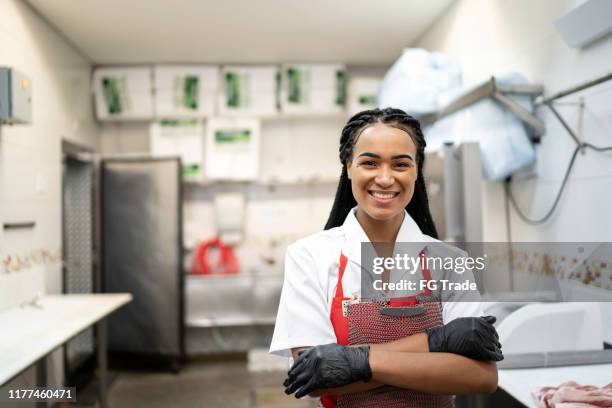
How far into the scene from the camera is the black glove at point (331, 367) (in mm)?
994

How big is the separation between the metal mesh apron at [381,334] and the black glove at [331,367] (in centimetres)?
7

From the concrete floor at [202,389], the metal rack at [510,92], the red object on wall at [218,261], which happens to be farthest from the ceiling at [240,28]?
the concrete floor at [202,389]

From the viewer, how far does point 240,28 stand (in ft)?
13.3

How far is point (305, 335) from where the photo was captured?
3.56 feet

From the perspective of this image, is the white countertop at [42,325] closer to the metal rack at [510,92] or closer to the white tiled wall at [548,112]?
the white tiled wall at [548,112]

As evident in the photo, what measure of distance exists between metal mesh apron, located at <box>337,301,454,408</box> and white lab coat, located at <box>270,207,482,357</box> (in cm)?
6

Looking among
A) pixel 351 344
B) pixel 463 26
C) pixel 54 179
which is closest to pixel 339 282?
pixel 351 344

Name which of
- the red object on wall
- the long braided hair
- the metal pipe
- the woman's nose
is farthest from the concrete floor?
the woman's nose

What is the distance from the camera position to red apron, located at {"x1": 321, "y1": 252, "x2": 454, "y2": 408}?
1.08 metres

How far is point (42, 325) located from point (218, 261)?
244 centimetres

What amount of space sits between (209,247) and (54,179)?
1676mm

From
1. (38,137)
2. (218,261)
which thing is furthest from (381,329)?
(218,261)

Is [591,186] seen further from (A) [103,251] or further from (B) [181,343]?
(A) [103,251]

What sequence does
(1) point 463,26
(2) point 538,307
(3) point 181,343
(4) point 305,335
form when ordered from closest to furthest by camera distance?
(4) point 305,335
(2) point 538,307
(1) point 463,26
(3) point 181,343
